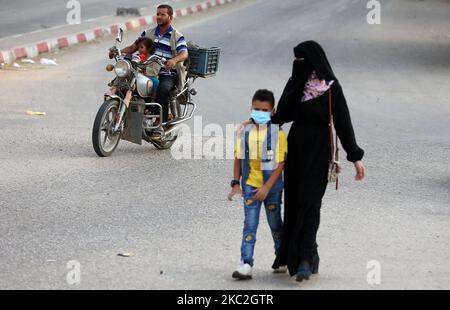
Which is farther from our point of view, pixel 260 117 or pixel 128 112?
pixel 128 112

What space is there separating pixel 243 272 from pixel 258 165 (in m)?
0.67

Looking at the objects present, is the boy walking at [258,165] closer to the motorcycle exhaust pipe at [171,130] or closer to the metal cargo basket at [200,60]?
the motorcycle exhaust pipe at [171,130]

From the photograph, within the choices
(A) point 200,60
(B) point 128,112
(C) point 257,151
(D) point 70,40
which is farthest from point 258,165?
(D) point 70,40

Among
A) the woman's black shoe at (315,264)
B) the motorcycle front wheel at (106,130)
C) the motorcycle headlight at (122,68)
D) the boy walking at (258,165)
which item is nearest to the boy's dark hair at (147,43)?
the motorcycle headlight at (122,68)

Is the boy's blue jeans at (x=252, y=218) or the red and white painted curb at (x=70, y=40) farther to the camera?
the red and white painted curb at (x=70, y=40)

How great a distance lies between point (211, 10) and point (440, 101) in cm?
1665

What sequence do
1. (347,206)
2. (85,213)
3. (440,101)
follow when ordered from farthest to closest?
(440,101)
(347,206)
(85,213)

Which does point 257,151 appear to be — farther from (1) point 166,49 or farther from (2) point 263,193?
(1) point 166,49

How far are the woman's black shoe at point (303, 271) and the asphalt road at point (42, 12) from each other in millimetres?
18505

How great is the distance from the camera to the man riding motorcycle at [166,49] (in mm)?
11844

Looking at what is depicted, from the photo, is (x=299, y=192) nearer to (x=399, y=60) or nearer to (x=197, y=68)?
(x=197, y=68)

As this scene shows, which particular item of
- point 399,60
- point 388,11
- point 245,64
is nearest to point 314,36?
point 399,60

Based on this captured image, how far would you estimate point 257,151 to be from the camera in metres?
7.00
